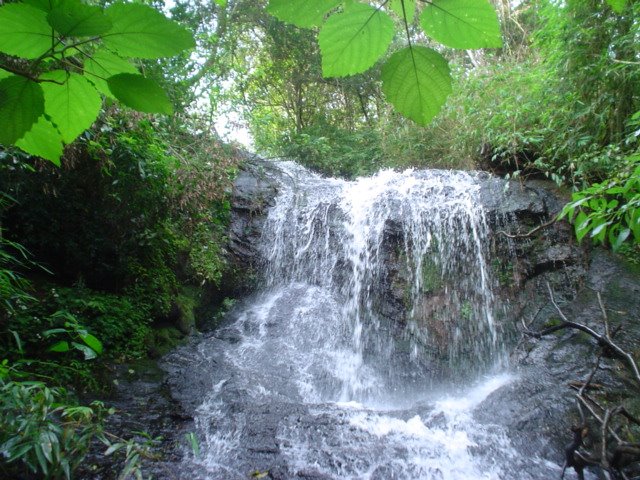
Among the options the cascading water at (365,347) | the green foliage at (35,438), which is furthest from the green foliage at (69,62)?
the cascading water at (365,347)

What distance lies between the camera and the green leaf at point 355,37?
1.70 feet

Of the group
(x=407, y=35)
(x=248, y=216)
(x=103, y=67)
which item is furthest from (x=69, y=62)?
(x=248, y=216)

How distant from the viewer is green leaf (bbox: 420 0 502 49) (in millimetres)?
495

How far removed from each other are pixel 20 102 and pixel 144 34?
17cm

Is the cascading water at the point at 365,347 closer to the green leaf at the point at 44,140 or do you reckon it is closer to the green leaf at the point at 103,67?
the green leaf at the point at 44,140

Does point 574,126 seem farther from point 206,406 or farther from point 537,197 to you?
point 206,406

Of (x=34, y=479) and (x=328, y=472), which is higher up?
(x=34, y=479)

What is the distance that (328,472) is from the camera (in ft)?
9.12

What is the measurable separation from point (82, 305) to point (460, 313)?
4849mm

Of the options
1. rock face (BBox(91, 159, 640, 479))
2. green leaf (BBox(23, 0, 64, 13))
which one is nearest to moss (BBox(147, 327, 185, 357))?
rock face (BBox(91, 159, 640, 479))

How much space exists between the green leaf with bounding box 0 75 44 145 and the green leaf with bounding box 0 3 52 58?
0.11ft

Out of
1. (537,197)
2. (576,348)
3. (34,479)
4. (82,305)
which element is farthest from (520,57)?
(34,479)

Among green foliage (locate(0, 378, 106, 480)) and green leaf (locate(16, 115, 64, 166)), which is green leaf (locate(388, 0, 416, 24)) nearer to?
green leaf (locate(16, 115, 64, 166))

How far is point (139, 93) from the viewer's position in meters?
0.53
